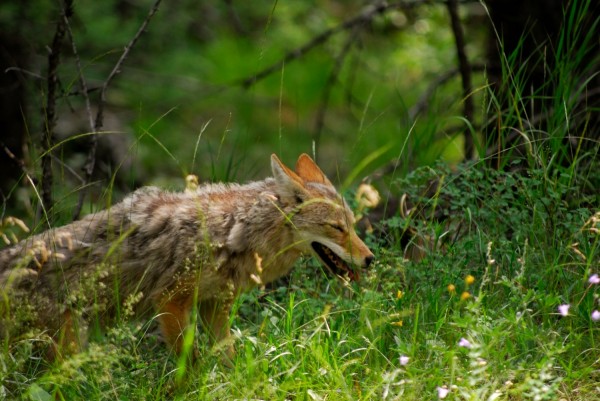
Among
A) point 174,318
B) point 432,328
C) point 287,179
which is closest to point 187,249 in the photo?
point 174,318

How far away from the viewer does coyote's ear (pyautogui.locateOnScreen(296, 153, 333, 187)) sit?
5.18 meters

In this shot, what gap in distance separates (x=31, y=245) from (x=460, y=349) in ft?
7.35

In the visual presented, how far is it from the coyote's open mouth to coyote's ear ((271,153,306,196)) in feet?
1.00

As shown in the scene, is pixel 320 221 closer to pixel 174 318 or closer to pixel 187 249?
pixel 187 249

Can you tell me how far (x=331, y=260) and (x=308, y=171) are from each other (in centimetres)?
54

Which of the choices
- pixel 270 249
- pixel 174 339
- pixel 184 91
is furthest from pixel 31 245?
pixel 184 91

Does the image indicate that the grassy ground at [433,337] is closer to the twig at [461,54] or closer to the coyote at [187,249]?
the coyote at [187,249]

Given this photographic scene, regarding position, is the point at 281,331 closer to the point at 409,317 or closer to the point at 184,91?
the point at 409,317

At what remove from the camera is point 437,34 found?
1121 centimetres

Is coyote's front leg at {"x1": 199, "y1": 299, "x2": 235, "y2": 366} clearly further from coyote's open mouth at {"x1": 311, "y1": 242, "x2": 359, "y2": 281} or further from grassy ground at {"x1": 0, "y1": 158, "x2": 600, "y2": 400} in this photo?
coyote's open mouth at {"x1": 311, "y1": 242, "x2": 359, "y2": 281}

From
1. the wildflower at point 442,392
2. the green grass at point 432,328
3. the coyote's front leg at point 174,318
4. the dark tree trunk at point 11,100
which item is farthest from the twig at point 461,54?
the dark tree trunk at point 11,100

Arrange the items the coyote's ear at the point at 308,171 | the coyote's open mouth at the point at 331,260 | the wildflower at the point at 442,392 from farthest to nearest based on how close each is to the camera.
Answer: the coyote's ear at the point at 308,171, the coyote's open mouth at the point at 331,260, the wildflower at the point at 442,392

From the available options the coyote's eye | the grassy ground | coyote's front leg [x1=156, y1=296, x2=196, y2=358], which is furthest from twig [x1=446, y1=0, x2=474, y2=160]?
coyote's front leg [x1=156, y1=296, x2=196, y2=358]

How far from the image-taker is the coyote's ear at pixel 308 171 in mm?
5184
